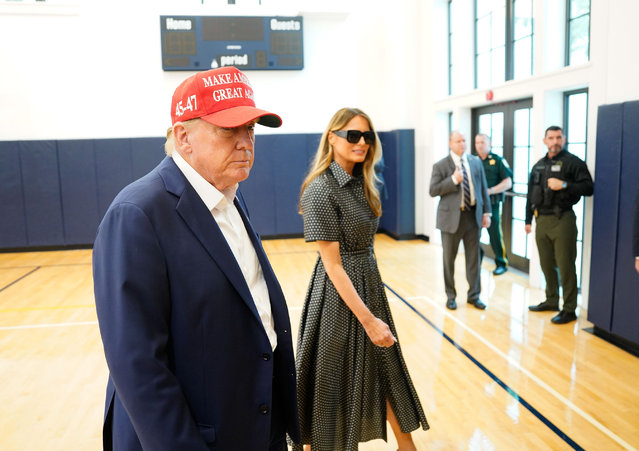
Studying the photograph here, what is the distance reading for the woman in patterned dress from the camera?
2258mm

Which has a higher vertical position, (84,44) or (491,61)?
(84,44)

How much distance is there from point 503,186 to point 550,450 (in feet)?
13.6

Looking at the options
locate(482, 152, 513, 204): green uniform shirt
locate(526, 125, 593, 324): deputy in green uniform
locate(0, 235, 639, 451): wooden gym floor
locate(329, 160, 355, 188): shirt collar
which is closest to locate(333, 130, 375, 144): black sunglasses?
locate(329, 160, 355, 188): shirt collar

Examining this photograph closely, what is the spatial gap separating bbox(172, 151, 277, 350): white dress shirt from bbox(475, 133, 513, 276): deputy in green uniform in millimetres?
5459

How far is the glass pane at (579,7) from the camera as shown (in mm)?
5473

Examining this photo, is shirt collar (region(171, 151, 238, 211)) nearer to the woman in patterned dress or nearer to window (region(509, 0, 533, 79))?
the woman in patterned dress

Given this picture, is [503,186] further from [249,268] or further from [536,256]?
[249,268]

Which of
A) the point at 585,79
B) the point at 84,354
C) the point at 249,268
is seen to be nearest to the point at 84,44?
the point at 84,354

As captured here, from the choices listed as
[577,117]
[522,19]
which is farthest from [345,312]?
[522,19]

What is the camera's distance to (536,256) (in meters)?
6.01

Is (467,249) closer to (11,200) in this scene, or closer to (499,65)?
(499,65)

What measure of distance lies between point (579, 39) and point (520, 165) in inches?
67.6

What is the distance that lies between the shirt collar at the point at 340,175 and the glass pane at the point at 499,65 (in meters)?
5.64

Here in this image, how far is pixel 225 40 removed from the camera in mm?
9203
